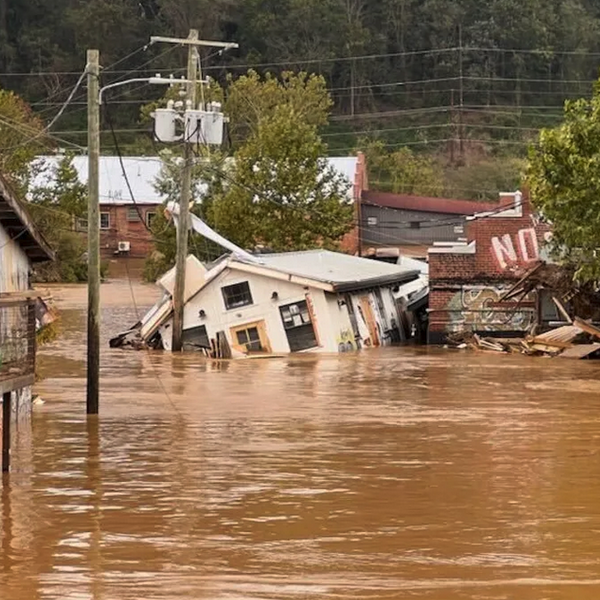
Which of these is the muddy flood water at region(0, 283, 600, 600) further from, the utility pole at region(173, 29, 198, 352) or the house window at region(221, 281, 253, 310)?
the house window at region(221, 281, 253, 310)

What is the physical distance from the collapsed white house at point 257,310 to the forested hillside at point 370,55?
2756 inches

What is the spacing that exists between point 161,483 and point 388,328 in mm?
32484

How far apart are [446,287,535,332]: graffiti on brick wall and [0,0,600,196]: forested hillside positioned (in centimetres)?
6771

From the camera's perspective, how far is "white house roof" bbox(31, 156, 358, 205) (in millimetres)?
81438

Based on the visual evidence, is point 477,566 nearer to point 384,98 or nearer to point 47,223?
point 47,223

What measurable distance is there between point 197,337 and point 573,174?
44.4 feet

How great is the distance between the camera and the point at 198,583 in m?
14.0

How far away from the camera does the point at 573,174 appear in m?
38.1

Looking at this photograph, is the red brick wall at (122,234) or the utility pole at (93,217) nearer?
the utility pole at (93,217)

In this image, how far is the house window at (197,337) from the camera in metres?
45.9

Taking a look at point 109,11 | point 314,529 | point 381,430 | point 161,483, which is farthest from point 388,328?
point 109,11

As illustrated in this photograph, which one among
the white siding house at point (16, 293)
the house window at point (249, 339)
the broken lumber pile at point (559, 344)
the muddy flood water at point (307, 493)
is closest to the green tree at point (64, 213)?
the house window at point (249, 339)

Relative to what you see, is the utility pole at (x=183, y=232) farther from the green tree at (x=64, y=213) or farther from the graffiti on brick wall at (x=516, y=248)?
the green tree at (x=64, y=213)

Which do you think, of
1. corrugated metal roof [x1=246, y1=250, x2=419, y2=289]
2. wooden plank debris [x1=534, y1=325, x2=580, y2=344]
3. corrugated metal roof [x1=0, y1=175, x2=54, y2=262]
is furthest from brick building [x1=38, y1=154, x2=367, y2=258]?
corrugated metal roof [x1=0, y1=175, x2=54, y2=262]
